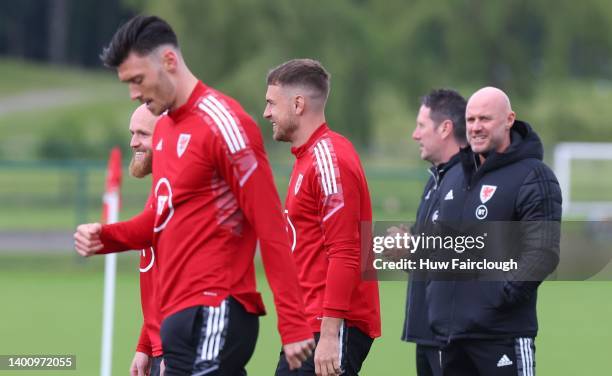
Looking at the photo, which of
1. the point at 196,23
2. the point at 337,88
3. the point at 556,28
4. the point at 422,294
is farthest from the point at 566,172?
the point at 422,294

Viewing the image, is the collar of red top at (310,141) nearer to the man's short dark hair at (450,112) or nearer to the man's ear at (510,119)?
the man's ear at (510,119)

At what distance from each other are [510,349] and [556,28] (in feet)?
85.3

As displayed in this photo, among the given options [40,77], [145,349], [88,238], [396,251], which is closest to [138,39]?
[88,238]

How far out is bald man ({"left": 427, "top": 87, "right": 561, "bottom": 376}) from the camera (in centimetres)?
609

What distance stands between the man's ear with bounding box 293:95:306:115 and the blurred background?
800 centimetres

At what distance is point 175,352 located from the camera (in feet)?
15.7

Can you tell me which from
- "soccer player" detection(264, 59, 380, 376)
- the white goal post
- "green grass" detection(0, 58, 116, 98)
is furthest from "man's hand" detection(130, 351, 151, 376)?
"green grass" detection(0, 58, 116, 98)

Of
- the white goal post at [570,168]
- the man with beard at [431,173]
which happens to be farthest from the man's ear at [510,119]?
the white goal post at [570,168]

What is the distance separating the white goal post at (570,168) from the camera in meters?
27.8

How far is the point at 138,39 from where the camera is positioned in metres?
4.74

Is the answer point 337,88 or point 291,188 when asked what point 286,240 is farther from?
point 337,88

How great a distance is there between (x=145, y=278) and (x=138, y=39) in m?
1.50

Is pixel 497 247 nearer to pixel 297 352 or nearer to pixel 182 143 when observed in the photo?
pixel 297 352

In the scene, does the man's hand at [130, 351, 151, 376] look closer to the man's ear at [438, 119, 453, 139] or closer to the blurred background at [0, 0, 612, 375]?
the man's ear at [438, 119, 453, 139]
